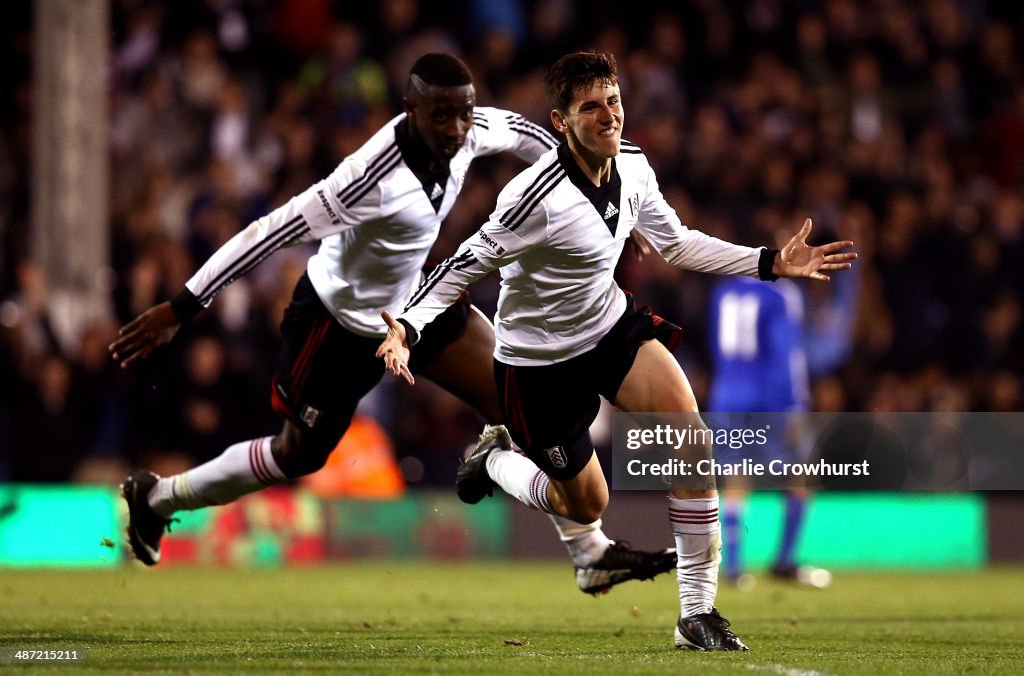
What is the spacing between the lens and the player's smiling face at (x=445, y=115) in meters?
7.06

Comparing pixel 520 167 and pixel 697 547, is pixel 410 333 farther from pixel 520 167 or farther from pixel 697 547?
pixel 520 167

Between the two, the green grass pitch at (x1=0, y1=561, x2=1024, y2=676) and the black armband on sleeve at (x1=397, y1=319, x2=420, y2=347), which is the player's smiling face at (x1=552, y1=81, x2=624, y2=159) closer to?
the black armband on sleeve at (x1=397, y1=319, x2=420, y2=347)

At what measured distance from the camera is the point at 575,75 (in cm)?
636

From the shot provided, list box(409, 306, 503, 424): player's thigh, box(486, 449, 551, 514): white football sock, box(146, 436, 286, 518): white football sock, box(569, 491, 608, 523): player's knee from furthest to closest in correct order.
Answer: box(146, 436, 286, 518): white football sock → box(409, 306, 503, 424): player's thigh → box(486, 449, 551, 514): white football sock → box(569, 491, 608, 523): player's knee

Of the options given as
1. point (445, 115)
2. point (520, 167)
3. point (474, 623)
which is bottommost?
point (474, 623)

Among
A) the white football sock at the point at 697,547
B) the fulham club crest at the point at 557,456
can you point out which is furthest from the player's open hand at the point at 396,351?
the white football sock at the point at 697,547

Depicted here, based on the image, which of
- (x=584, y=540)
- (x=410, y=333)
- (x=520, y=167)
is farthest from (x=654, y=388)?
(x=520, y=167)

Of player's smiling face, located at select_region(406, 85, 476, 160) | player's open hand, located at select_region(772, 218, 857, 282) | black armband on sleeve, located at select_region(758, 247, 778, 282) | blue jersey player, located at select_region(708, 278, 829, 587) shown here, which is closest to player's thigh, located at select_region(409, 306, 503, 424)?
player's smiling face, located at select_region(406, 85, 476, 160)

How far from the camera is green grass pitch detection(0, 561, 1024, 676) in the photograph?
596cm

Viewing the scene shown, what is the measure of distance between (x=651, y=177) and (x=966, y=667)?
2292mm

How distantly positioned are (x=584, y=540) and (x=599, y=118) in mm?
2135

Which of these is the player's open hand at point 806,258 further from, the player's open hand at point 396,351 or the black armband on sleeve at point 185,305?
the black armband on sleeve at point 185,305

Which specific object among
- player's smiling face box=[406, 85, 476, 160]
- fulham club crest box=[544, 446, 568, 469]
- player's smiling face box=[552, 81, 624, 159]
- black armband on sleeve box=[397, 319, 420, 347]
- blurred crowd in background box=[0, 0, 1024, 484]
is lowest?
fulham club crest box=[544, 446, 568, 469]

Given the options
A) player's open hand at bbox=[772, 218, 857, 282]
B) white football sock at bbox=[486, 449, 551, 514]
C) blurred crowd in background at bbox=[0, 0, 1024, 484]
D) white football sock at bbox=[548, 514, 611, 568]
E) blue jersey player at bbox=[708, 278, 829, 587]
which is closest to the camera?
player's open hand at bbox=[772, 218, 857, 282]
